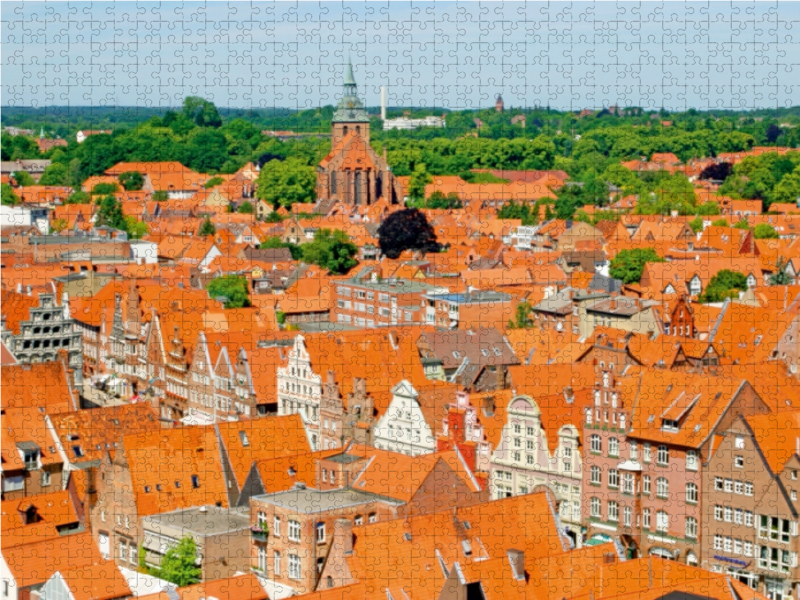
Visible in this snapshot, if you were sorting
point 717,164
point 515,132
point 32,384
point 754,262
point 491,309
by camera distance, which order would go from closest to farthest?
point 32,384
point 491,309
point 754,262
point 717,164
point 515,132

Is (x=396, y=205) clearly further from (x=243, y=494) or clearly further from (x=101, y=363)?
(x=243, y=494)

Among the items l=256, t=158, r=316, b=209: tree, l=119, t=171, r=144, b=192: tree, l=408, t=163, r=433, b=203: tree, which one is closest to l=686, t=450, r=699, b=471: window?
l=256, t=158, r=316, b=209: tree

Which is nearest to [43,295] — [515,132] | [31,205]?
[31,205]

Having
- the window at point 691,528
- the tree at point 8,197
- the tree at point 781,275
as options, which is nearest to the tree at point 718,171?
the tree at point 8,197

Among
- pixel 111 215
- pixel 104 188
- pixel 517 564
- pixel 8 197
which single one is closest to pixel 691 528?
pixel 517 564

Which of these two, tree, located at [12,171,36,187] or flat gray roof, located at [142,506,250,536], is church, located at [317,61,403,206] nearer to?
tree, located at [12,171,36,187]

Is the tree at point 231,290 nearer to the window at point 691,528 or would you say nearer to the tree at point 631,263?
the tree at point 631,263

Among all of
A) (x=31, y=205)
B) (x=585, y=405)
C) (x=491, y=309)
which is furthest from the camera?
(x=31, y=205)
